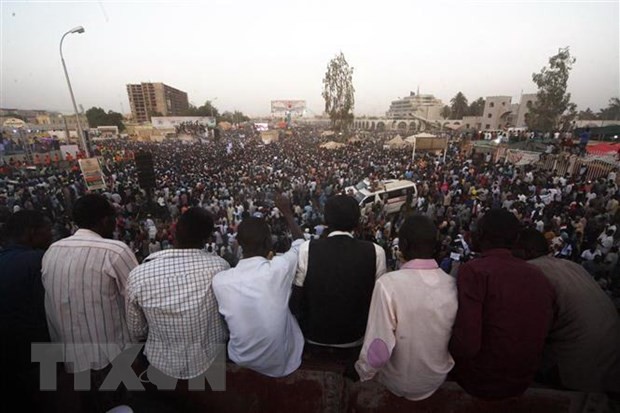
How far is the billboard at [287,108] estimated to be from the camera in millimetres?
91938

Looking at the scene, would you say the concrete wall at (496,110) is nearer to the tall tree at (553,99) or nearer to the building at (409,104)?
the tall tree at (553,99)

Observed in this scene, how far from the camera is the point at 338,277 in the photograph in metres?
Result: 1.75

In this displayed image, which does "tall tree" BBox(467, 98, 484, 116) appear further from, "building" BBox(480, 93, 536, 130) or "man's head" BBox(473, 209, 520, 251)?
"man's head" BBox(473, 209, 520, 251)

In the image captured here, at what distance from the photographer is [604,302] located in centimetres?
166

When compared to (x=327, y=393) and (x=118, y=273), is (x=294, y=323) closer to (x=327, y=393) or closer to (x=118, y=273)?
(x=327, y=393)

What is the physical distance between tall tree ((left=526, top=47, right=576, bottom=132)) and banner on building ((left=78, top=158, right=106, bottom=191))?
28589 millimetres

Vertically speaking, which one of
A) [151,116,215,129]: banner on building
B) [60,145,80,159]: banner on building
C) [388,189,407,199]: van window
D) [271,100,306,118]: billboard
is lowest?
[388,189,407,199]: van window

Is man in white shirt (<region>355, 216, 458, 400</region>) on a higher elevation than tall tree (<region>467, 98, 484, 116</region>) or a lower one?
lower

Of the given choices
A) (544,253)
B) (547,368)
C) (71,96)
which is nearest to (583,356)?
(547,368)

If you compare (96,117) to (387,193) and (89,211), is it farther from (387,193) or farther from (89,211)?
(89,211)

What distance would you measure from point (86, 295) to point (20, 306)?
37 centimetres

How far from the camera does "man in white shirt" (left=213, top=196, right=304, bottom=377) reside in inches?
62.7

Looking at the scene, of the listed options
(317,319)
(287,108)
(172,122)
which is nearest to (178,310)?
(317,319)

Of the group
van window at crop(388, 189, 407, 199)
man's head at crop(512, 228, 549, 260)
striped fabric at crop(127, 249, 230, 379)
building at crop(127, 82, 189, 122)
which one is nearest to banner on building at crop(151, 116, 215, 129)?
building at crop(127, 82, 189, 122)
